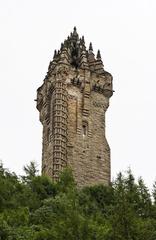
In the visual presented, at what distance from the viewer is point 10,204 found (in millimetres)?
48094

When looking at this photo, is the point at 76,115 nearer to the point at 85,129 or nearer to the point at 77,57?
the point at 85,129

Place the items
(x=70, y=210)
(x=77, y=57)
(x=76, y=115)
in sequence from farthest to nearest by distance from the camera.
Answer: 1. (x=77, y=57)
2. (x=76, y=115)
3. (x=70, y=210)

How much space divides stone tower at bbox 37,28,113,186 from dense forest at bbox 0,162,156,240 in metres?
7.69

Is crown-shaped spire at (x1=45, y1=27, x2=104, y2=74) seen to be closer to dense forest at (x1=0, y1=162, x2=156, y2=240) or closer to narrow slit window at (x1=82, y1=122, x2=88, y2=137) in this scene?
narrow slit window at (x1=82, y1=122, x2=88, y2=137)

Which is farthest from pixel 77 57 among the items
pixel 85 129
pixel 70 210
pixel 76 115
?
pixel 70 210

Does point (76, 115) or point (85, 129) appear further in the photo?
point (76, 115)

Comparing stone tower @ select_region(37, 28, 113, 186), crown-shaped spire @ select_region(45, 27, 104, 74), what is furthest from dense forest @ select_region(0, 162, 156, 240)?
crown-shaped spire @ select_region(45, 27, 104, 74)

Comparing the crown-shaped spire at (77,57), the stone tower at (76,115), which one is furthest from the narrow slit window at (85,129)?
the crown-shaped spire at (77,57)

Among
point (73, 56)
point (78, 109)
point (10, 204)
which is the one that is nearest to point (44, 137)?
point (78, 109)

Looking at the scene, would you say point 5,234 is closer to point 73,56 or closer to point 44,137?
point 44,137

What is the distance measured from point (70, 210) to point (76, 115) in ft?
109

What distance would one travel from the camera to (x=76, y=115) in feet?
228

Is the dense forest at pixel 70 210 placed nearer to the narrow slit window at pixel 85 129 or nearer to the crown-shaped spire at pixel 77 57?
the narrow slit window at pixel 85 129

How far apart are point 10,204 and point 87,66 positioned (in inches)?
1043
